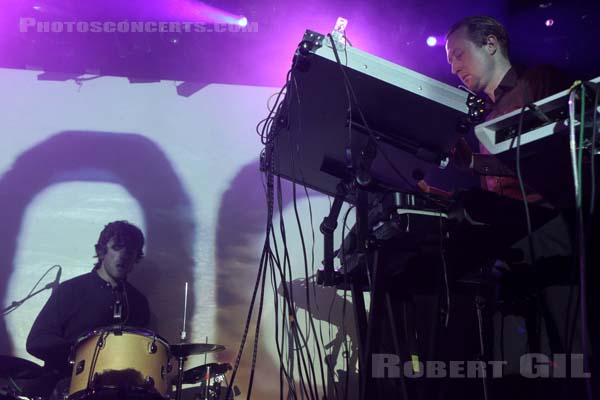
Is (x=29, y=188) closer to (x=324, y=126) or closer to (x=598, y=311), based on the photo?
(x=324, y=126)

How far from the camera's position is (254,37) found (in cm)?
436

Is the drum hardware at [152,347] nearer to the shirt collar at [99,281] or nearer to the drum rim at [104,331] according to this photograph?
the drum rim at [104,331]

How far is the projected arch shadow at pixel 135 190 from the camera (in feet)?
13.3

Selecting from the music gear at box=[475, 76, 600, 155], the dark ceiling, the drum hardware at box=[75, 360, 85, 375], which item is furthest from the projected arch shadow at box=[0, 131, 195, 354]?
the music gear at box=[475, 76, 600, 155]

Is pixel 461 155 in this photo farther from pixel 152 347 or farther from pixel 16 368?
pixel 16 368

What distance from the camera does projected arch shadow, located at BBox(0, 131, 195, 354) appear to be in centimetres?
406

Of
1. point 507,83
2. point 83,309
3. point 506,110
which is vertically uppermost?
point 507,83

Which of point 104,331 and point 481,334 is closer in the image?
point 481,334

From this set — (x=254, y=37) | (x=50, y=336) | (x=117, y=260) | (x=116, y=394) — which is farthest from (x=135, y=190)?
(x=116, y=394)

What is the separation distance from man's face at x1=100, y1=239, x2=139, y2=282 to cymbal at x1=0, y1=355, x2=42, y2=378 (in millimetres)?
1071

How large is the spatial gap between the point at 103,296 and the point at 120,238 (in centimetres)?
44

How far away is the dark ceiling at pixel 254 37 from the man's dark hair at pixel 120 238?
1.36 meters

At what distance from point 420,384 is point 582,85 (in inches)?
53.6

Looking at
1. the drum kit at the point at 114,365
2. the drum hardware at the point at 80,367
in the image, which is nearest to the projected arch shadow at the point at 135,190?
the drum kit at the point at 114,365
